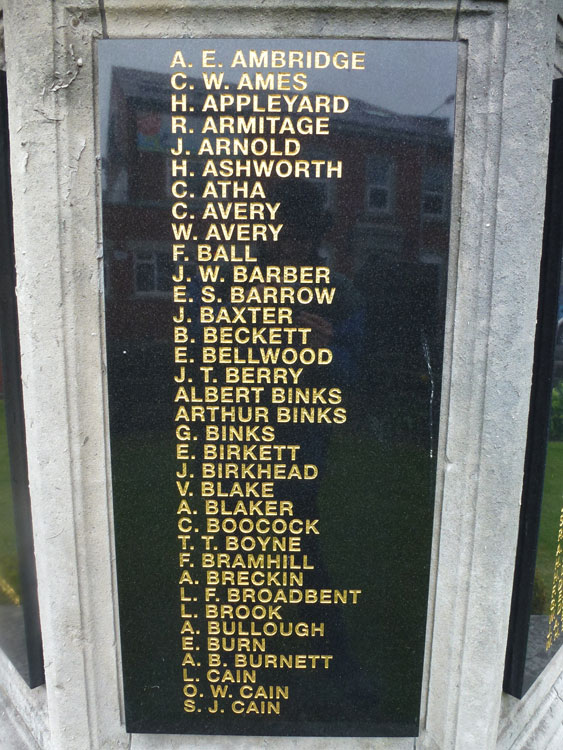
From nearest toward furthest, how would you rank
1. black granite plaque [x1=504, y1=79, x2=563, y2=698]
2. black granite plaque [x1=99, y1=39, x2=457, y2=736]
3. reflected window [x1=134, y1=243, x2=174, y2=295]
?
black granite plaque [x1=99, y1=39, x2=457, y2=736] < reflected window [x1=134, y1=243, x2=174, y2=295] < black granite plaque [x1=504, y1=79, x2=563, y2=698]

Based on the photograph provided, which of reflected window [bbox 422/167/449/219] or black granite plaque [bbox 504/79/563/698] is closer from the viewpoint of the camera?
reflected window [bbox 422/167/449/219]

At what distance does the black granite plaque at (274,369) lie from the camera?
1993 mm

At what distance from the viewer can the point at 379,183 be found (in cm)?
204

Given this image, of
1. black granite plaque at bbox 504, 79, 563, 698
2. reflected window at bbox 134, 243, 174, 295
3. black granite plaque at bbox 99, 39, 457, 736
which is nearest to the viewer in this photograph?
black granite plaque at bbox 99, 39, 457, 736

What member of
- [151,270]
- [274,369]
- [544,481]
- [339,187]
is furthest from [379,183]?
[544,481]

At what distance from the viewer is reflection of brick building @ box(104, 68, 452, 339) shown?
78.8 inches

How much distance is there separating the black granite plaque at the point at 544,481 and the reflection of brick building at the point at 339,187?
56 centimetres

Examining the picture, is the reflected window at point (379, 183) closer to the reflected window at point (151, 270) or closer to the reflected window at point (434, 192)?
the reflected window at point (434, 192)

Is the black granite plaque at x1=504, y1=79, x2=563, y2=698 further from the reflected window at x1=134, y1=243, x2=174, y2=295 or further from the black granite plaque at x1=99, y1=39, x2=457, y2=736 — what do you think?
Result: the reflected window at x1=134, y1=243, x2=174, y2=295

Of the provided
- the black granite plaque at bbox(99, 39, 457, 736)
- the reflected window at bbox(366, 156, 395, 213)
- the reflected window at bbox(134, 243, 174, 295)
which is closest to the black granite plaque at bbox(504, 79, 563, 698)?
the black granite plaque at bbox(99, 39, 457, 736)

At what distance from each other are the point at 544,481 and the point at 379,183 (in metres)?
1.54

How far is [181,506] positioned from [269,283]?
3.26ft

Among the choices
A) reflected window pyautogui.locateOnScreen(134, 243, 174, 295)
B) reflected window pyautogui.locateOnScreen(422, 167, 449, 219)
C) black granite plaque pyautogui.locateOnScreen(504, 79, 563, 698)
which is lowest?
black granite plaque pyautogui.locateOnScreen(504, 79, 563, 698)

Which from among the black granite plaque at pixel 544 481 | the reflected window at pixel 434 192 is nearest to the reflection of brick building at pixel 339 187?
the reflected window at pixel 434 192
